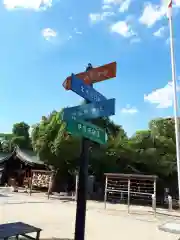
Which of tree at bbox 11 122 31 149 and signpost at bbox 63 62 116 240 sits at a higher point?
tree at bbox 11 122 31 149

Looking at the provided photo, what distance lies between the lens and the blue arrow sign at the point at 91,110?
203 inches

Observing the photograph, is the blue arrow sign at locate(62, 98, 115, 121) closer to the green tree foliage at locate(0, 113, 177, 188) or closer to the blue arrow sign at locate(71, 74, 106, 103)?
the blue arrow sign at locate(71, 74, 106, 103)

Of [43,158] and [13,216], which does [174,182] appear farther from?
[13,216]

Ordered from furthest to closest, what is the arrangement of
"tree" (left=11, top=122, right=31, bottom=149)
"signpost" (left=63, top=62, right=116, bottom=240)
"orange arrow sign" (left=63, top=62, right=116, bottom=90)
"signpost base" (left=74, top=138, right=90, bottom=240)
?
"tree" (left=11, top=122, right=31, bottom=149)
"orange arrow sign" (left=63, top=62, right=116, bottom=90)
"signpost base" (left=74, top=138, right=90, bottom=240)
"signpost" (left=63, top=62, right=116, bottom=240)

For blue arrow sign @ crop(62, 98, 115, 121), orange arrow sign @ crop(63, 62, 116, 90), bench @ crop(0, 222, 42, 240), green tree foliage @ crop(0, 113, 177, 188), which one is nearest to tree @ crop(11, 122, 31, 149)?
green tree foliage @ crop(0, 113, 177, 188)

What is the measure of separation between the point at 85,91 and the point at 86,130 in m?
0.76

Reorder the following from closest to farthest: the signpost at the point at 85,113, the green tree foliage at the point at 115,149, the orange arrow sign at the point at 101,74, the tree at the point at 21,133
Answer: the signpost at the point at 85,113, the orange arrow sign at the point at 101,74, the green tree foliage at the point at 115,149, the tree at the point at 21,133

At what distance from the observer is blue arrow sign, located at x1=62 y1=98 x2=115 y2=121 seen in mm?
5152

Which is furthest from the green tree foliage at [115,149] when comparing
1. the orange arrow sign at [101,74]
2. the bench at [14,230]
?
the bench at [14,230]

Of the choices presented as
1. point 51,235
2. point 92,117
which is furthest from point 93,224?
point 92,117

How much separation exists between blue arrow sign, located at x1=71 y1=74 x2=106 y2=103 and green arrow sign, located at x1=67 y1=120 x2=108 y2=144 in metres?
0.55

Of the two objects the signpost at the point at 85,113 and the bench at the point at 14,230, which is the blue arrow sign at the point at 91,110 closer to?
the signpost at the point at 85,113

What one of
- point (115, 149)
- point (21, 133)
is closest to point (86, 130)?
point (115, 149)

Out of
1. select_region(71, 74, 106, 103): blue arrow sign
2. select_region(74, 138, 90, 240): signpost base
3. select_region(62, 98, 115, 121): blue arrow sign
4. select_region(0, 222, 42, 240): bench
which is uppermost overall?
→ select_region(71, 74, 106, 103): blue arrow sign
